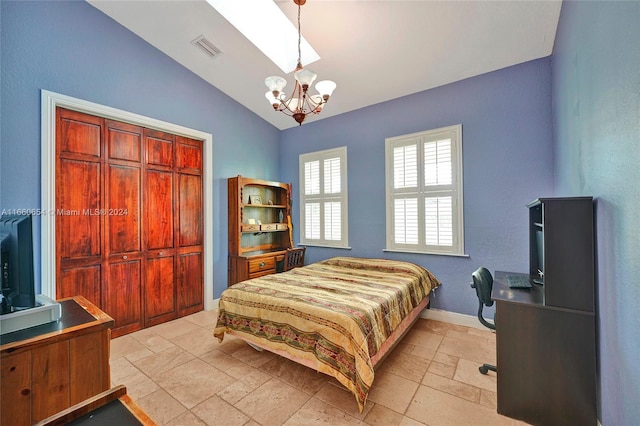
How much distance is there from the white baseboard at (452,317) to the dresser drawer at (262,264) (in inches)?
92.8

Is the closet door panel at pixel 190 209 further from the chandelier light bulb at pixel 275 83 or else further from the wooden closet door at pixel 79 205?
the chandelier light bulb at pixel 275 83

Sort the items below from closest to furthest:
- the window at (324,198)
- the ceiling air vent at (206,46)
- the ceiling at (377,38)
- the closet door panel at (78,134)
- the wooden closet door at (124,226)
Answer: the ceiling at (377,38) < the closet door panel at (78,134) < the wooden closet door at (124,226) < the ceiling air vent at (206,46) < the window at (324,198)

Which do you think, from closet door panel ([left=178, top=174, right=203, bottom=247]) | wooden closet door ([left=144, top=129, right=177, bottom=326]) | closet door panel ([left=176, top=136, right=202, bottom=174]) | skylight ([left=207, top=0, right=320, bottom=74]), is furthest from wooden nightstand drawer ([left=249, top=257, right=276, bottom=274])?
skylight ([left=207, top=0, right=320, bottom=74])

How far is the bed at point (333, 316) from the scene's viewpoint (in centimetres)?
193

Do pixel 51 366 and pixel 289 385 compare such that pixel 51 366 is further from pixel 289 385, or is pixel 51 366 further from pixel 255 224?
pixel 255 224

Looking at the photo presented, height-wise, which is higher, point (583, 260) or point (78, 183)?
point (78, 183)

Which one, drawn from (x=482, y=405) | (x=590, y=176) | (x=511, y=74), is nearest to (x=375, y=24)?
(x=511, y=74)

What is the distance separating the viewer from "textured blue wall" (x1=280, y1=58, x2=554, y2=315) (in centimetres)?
292

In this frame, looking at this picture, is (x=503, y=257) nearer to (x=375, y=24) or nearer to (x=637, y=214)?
(x=637, y=214)

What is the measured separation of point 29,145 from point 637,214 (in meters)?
4.34

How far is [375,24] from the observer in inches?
105

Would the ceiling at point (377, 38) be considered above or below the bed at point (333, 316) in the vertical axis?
above

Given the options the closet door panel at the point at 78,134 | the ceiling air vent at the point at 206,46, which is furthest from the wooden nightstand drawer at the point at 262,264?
the ceiling air vent at the point at 206,46

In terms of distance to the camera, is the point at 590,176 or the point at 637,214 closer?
the point at 637,214
